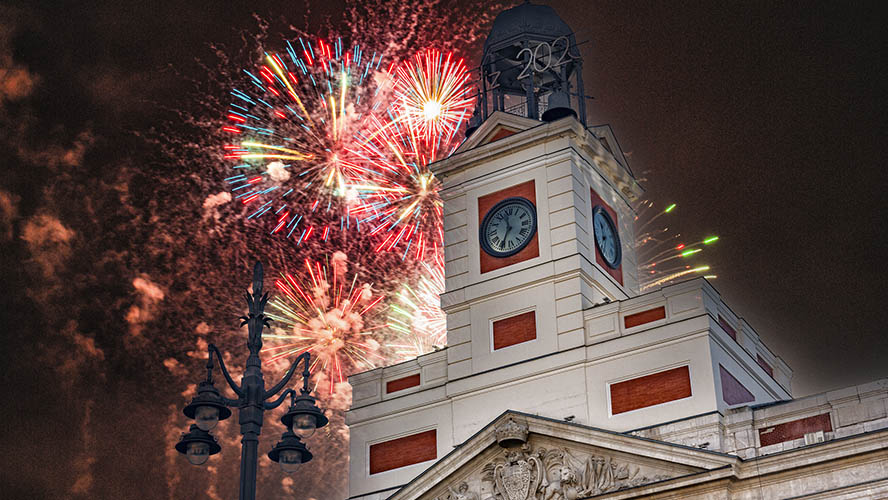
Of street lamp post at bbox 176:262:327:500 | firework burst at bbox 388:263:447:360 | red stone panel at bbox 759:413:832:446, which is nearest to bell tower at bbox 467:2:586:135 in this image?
firework burst at bbox 388:263:447:360

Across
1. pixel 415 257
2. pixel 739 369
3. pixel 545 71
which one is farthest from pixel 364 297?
pixel 739 369

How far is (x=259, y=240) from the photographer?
42938 millimetres

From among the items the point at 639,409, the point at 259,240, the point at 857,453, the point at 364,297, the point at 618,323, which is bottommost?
the point at 857,453

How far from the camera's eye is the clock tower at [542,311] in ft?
103

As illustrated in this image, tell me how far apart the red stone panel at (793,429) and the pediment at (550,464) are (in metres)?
1.06

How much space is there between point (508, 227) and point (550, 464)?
7757mm

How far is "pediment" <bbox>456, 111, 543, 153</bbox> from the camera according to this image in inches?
1447

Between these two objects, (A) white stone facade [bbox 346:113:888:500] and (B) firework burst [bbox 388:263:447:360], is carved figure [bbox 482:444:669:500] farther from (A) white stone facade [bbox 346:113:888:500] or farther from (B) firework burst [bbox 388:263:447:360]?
(B) firework burst [bbox 388:263:447:360]

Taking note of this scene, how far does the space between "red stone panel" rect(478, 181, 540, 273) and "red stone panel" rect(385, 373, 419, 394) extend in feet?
11.5

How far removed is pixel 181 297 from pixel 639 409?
19.4m

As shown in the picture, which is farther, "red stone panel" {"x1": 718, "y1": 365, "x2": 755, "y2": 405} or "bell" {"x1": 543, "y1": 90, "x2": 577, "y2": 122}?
"bell" {"x1": 543, "y1": 90, "x2": 577, "y2": 122}

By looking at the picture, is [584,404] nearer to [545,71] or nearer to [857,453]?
[857,453]

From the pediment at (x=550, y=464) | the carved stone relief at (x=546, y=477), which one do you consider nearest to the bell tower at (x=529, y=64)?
the pediment at (x=550, y=464)

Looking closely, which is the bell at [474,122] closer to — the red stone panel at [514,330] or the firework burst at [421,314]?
the firework burst at [421,314]
